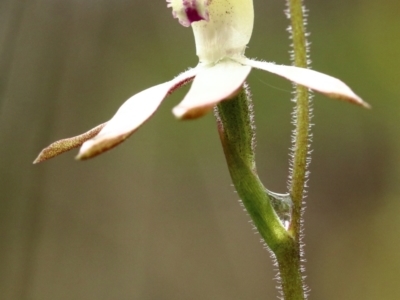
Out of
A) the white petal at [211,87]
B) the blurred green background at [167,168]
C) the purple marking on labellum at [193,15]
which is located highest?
the purple marking on labellum at [193,15]

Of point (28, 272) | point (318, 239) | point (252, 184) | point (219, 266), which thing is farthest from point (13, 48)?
point (252, 184)

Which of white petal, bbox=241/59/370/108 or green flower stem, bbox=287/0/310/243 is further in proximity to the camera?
green flower stem, bbox=287/0/310/243

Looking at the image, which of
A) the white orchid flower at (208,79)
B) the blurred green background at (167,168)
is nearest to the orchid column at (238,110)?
the white orchid flower at (208,79)

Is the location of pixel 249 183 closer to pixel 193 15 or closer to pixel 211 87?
pixel 211 87

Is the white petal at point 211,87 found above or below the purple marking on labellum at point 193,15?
below

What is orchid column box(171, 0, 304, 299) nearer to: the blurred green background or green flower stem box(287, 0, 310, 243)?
green flower stem box(287, 0, 310, 243)

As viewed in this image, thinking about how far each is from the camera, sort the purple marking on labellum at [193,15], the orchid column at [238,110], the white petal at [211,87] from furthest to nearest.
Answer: the purple marking on labellum at [193,15] → the orchid column at [238,110] → the white petal at [211,87]

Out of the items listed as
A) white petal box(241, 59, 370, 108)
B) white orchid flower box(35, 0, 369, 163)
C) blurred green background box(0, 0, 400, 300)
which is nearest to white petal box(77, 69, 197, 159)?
white orchid flower box(35, 0, 369, 163)

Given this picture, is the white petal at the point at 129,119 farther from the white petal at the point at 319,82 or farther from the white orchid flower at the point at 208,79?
the white petal at the point at 319,82
